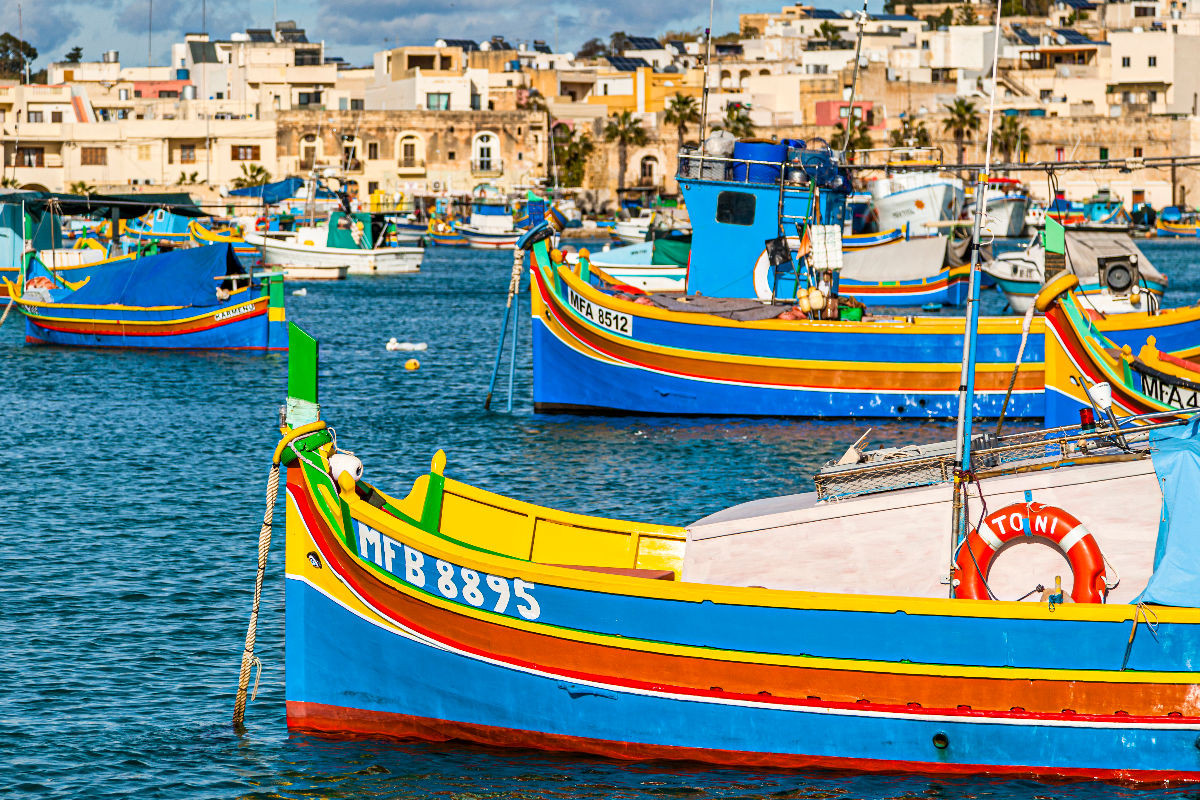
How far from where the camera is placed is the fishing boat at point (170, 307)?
43000 mm

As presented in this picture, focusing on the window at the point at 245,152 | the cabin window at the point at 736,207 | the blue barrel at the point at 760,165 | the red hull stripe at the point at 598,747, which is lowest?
the red hull stripe at the point at 598,747

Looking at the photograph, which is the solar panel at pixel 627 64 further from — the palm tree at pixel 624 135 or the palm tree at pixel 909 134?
the palm tree at pixel 909 134

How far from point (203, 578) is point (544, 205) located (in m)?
88.8

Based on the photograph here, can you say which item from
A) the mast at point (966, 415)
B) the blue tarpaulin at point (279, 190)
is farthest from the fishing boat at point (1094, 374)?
the blue tarpaulin at point (279, 190)

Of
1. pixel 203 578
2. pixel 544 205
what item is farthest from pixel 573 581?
pixel 544 205

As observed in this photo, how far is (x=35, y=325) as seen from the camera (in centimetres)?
4575

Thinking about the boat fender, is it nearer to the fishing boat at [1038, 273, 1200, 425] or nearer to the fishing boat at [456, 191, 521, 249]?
the fishing boat at [1038, 273, 1200, 425]

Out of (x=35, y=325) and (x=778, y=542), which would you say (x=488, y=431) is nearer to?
(x=778, y=542)

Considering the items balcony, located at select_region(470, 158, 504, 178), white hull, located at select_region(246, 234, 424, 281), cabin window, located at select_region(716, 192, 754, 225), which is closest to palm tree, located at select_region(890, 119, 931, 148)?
balcony, located at select_region(470, 158, 504, 178)

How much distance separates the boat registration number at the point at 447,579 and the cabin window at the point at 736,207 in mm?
20518

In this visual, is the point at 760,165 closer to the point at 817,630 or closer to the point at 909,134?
the point at 817,630

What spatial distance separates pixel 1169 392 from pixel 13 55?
→ 180191 millimetres

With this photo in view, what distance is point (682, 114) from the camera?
11581 centimetres

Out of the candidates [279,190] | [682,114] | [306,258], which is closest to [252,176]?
[279,190]
